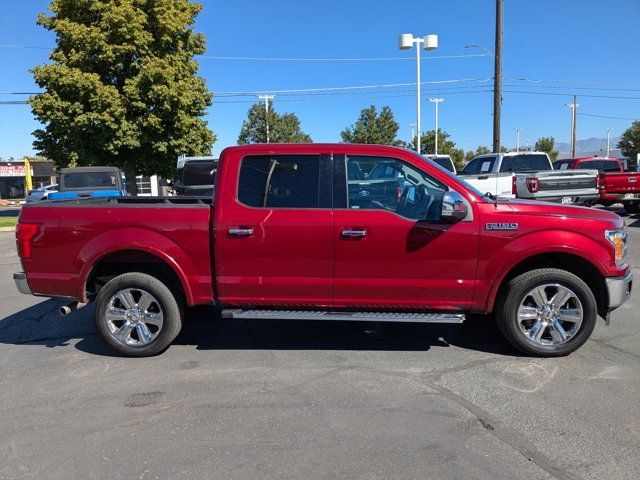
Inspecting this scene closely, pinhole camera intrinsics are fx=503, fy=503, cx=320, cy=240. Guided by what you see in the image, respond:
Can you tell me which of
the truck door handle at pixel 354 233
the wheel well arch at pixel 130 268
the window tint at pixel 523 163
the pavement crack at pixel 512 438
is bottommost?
the pavement crack at pixel 512 438

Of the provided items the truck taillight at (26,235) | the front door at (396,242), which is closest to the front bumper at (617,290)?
the front door at (396,242)

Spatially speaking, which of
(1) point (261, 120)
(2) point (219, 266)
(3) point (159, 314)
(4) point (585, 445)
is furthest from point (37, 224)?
(1) point (261, 120)

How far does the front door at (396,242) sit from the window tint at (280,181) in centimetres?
24

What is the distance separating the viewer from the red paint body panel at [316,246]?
14.6ft

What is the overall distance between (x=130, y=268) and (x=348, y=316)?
221 centimetres

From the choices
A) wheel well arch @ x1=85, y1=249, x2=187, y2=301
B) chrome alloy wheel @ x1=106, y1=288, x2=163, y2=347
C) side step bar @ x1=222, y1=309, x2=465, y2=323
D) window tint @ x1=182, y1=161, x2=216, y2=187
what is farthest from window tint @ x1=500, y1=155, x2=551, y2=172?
chrome alloy wheel @ x1=106, y1=288, x2=163, y2=347

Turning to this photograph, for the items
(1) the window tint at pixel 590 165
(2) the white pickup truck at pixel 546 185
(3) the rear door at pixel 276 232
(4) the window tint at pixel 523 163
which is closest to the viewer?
(3) the rear door at pixel 276 232

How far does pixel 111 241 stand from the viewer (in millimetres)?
4629

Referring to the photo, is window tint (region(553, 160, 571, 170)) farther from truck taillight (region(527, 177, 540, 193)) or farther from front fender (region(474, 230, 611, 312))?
front fender (region(474, 230, 611, 312))

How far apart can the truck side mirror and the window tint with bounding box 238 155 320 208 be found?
1.14m

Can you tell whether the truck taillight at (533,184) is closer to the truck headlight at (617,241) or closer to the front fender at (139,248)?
the truck headlight at (617,241)

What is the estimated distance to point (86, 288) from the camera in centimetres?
491

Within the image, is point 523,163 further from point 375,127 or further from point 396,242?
point 375,127

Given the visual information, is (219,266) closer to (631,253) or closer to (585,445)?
(585,445)
